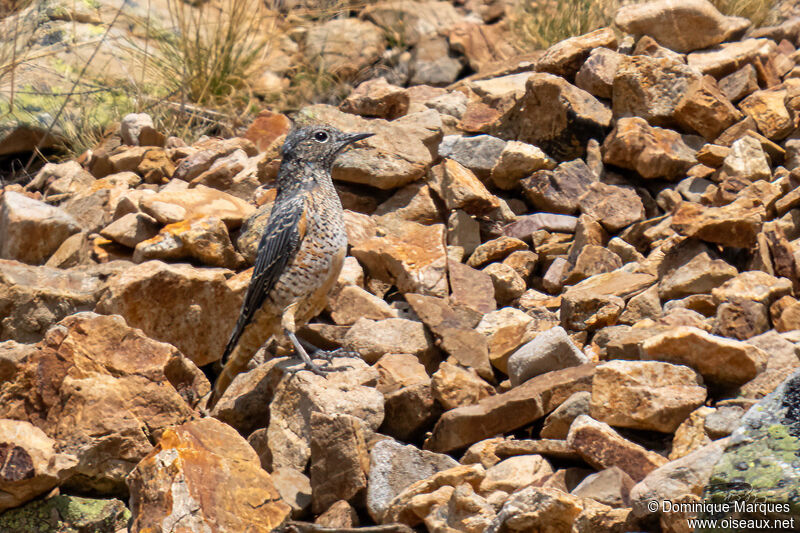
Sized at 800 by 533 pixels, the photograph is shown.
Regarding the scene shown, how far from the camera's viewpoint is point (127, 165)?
7297 mm

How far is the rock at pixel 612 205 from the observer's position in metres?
5.73

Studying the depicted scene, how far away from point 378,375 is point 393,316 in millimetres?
836

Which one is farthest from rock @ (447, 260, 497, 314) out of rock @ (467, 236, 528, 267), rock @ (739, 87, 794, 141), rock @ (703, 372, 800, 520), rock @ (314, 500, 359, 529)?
rock @ (703, 372, 800, 520)

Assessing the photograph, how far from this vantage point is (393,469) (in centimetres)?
360

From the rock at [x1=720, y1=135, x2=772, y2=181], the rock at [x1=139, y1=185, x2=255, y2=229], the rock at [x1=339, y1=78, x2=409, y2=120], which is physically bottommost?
the rock at [x1=139, y1=185, x2=255, y2=229]

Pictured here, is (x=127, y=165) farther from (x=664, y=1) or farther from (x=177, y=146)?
(x=664, y=1)

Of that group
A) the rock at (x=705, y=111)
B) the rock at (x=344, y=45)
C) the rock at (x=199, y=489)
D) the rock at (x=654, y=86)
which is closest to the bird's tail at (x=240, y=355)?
the rock at (x=199, y=489)

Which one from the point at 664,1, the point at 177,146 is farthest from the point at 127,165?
the point at 664,1

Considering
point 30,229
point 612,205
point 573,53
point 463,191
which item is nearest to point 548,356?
point 612,205

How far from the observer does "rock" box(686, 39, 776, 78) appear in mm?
6629

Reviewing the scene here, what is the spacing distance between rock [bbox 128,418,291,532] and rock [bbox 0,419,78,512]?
0.44 metres

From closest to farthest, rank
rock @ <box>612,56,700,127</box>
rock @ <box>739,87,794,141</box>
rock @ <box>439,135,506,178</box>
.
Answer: rock @ <box>739,87,794,141</box> → rock @ <box>612,56,700,127</box> → rock @ <box>439,135,506,178</box>

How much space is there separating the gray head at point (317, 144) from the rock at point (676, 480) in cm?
281

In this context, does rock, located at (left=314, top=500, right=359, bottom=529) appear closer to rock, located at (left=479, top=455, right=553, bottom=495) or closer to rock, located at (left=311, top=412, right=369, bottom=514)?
rock, located at (left=311, top=412, right=369, bottom=514)
